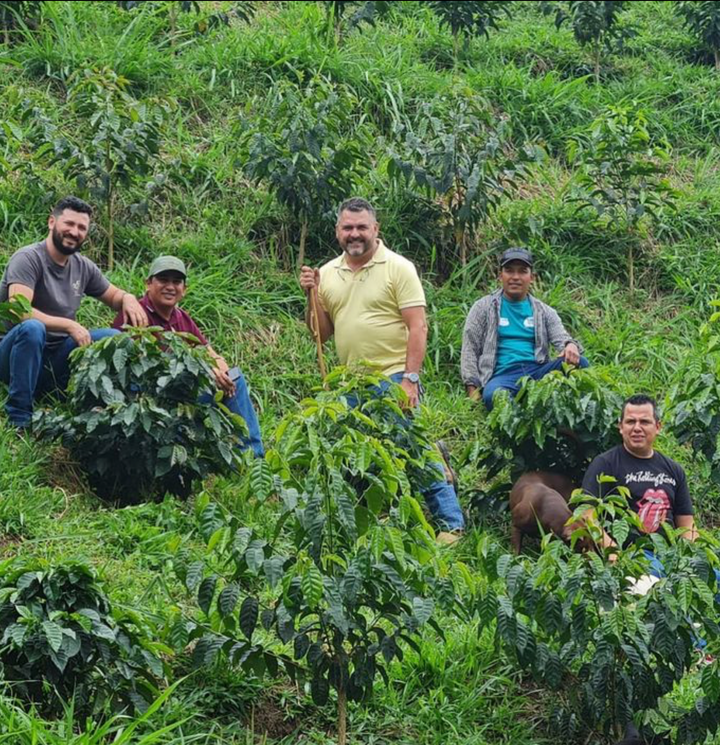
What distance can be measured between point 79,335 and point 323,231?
279 cm

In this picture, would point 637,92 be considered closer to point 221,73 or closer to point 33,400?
point 221,73

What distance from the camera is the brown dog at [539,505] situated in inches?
290

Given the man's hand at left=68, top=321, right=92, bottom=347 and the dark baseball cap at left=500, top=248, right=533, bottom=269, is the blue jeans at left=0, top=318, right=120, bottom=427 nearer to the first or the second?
the man's hand at left=68, top=321, right=92, bottom=347

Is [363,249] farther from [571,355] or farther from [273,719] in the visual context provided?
[273,719]

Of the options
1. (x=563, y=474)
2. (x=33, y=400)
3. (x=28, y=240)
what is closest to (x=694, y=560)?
(x=563, y=474)

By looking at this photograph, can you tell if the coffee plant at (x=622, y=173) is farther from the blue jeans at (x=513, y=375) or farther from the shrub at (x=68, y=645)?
the shrub at (x=68, y=645)

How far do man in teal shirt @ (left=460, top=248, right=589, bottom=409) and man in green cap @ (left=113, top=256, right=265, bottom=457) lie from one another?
62.7 inches

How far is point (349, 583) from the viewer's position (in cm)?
511

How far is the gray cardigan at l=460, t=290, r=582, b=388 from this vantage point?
29.3 feet

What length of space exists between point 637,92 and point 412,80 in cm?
219

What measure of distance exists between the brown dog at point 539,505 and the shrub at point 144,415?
146 centimetres

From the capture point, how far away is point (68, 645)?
16.8 feet

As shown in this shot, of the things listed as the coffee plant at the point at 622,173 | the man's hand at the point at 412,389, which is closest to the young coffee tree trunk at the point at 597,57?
the coffee plant at the point at 622,173

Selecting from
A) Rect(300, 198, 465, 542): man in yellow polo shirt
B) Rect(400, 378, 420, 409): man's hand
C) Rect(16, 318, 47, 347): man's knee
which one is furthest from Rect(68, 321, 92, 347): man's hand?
Rect(400, 378, 420, 409): man's hand
